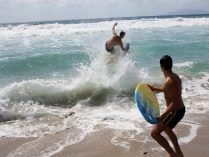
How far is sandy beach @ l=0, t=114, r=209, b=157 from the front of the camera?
5.82 m

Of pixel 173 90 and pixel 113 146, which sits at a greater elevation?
pixel 173 90

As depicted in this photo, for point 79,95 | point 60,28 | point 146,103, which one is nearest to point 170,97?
point 146,103

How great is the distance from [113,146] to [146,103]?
1.41 meters

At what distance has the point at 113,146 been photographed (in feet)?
20.4

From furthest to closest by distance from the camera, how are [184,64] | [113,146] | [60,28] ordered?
1. [60,28]
2. [184,64]
3. [113,146]

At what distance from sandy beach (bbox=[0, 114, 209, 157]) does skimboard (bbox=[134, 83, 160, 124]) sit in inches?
35.8

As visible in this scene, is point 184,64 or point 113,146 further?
point 184,64

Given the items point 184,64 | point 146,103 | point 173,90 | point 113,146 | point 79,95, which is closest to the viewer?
point 173,90

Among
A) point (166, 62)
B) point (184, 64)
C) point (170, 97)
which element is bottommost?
point (184, 64)

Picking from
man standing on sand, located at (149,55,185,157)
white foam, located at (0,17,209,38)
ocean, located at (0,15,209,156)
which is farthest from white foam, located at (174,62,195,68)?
white foam, located at (0,17,209,38)

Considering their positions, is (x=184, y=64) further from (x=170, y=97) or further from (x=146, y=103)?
(x=170, y=97)

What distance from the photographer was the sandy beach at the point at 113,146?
229 inches

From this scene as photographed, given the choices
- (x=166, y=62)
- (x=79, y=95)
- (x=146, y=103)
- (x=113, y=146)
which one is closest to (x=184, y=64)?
(x=79, y=95)

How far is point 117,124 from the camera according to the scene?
746 cm
